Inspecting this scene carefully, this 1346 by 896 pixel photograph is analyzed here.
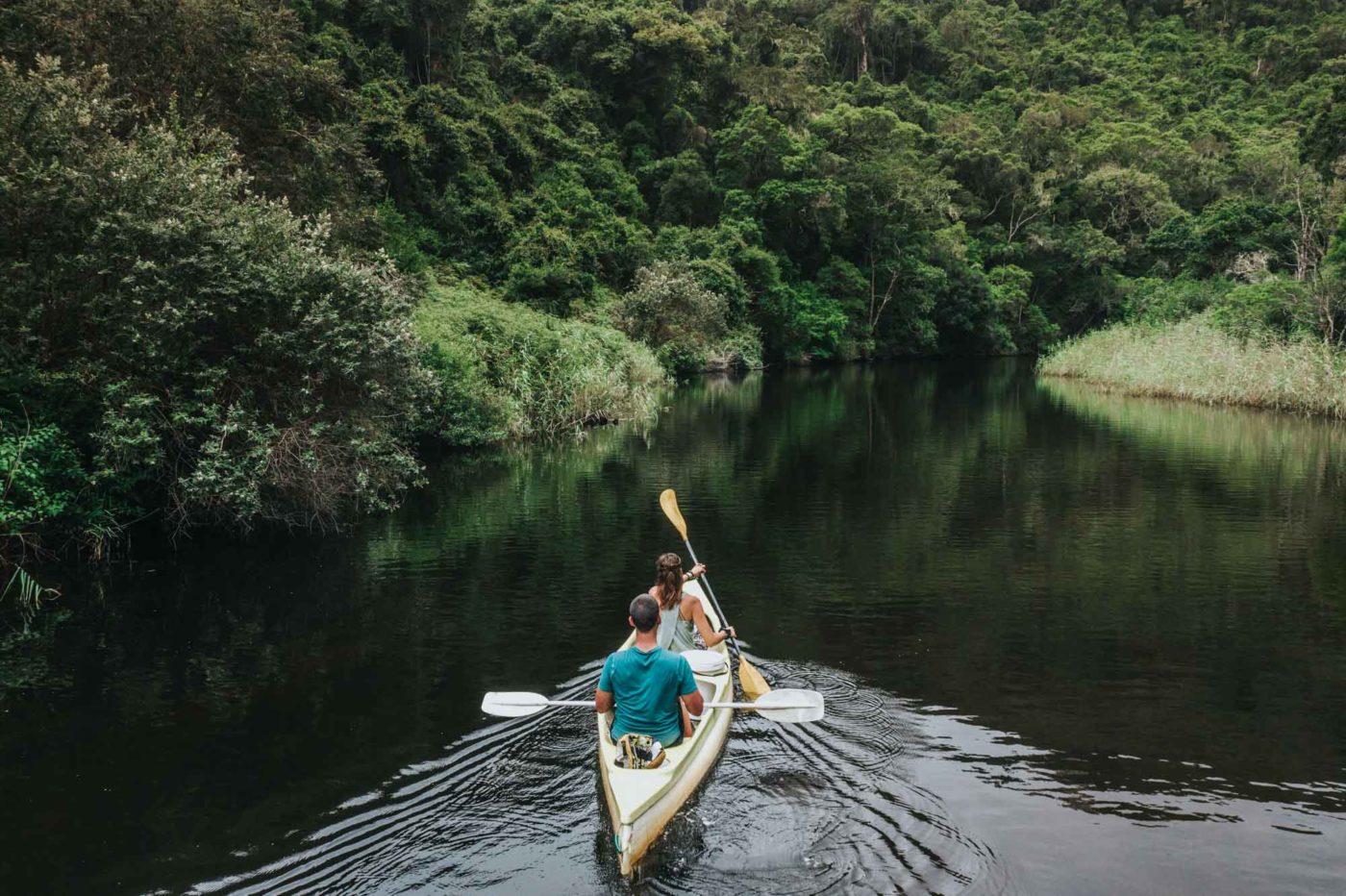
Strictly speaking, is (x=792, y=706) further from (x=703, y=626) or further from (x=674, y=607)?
(x=674, y=607)

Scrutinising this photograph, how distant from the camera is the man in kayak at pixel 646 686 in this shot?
5844mm

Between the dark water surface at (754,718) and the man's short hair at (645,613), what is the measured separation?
1.25 m

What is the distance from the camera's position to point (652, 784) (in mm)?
5391

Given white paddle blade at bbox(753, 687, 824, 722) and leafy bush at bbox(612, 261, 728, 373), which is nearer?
white paddle blade at bbox(753, 687, 824, 722)

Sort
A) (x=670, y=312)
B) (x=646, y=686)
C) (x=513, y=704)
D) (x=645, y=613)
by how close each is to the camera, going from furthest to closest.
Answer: (x=670, y=312)
(x=513, y=704)
(x=646, y=686)
(x=645, y=613)

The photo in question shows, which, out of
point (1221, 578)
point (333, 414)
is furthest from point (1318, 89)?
point (333, 414)

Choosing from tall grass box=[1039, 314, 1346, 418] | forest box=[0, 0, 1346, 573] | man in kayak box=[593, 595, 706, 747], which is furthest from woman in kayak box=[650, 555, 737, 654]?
tall grass box=[1039, 314, 1346, 418]

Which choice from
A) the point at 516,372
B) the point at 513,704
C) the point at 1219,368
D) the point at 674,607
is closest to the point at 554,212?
the point at 516,372

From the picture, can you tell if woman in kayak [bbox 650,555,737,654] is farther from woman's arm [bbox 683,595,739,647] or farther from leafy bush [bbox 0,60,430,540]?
leafy bush [bbox 0,60,430,540]

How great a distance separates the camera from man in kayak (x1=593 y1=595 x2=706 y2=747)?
5844mm

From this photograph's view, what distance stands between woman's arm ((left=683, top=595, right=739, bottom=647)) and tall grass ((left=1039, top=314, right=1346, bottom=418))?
23.5 meters

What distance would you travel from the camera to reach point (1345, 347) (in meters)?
25.9

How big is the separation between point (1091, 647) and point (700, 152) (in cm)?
4974

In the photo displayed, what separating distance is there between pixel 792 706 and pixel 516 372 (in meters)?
17.3
